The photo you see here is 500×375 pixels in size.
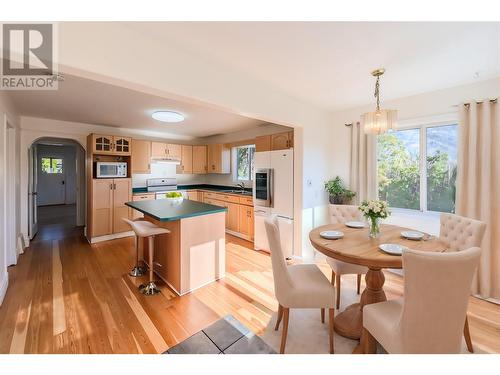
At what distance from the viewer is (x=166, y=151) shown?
18.0 feet

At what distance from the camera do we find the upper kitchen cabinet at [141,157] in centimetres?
498

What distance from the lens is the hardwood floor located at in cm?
180

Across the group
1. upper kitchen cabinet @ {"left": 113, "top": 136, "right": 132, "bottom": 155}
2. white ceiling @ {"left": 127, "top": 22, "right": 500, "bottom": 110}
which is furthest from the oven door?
upper kitchen cabinet @ {"left": 113, "top": 136, "right": 132, "bottom": 155}

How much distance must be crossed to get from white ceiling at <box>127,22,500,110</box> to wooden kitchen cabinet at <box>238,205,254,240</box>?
2.54 m

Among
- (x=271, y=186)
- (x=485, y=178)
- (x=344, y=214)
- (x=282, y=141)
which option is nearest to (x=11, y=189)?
(x=271, y=186)

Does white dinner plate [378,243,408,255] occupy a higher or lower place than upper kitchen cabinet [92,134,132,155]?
lower

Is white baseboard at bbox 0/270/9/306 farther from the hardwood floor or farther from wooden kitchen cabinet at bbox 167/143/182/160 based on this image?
wooden kitchen cabinet at bbox 167/143/182/160

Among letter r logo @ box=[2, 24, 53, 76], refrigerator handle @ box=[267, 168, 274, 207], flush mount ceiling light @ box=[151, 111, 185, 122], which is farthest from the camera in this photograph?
refrigerator handle @ box=[267, 168, 274, 207]

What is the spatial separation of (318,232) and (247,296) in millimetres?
1104

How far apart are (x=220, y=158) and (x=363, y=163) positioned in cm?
339

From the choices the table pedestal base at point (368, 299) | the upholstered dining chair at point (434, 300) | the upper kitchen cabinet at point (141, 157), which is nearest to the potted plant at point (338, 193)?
the table pedestal base at point (368, 299)

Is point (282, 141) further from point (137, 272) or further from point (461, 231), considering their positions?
point (137, 272)
